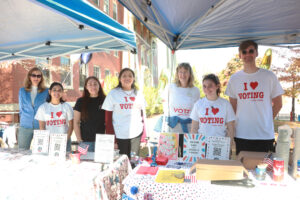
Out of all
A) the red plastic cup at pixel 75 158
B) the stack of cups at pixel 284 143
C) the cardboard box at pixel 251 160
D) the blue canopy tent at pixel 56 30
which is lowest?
the red plastic cup at pixel 75 158

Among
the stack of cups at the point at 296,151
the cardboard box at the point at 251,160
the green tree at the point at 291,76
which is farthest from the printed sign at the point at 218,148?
the green tree at the point at 291,76

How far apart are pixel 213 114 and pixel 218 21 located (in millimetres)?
1466

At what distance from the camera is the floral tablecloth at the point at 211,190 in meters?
1.24

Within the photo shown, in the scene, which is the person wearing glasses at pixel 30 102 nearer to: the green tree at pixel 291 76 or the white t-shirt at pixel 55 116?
the white t-shirt at pixel 55 116

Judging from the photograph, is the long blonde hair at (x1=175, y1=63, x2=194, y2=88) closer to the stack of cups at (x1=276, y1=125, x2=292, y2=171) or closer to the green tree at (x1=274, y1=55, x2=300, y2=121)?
the stack of cups at (x1=276, y1=125, x2=292, y2=171)

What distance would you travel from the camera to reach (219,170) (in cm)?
140

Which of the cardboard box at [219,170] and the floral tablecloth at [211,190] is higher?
the cardboard box at [219,170]

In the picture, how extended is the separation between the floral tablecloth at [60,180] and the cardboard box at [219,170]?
694 millimetres

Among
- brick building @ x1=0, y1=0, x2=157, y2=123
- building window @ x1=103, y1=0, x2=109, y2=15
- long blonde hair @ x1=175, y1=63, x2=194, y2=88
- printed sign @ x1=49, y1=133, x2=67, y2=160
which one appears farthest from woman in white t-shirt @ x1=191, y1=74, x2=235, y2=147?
building window @ x1=103, y1=0, x2=109, y2=15

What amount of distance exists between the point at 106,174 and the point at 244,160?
1.06 metres

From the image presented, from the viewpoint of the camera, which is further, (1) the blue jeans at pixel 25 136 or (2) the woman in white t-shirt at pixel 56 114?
(1) the blue jeans at pixel 25 136

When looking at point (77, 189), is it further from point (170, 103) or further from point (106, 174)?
point (170, 103)

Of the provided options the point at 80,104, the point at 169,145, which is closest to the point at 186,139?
the point at 169,145

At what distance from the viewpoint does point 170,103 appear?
2.68 m
